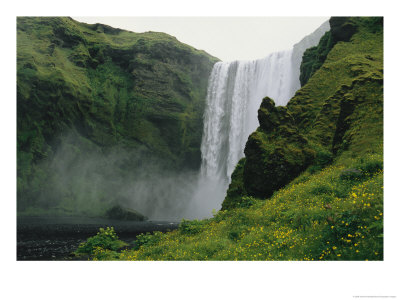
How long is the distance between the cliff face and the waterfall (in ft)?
83.4

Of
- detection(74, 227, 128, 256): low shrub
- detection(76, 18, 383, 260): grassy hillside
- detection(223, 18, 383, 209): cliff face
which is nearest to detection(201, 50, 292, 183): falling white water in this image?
detection(76, 18, 383, 260): grassy hillside

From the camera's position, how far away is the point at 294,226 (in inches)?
350

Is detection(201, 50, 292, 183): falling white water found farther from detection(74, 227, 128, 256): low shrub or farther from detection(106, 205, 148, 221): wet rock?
detection(74, 227, 128, 256): low shrub

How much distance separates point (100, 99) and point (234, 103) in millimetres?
25946

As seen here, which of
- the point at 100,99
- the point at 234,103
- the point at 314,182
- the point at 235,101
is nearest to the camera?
the point at 314,182

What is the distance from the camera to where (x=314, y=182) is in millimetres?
12148

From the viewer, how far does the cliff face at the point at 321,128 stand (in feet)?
46.4

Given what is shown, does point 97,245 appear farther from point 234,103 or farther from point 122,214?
point 234,103

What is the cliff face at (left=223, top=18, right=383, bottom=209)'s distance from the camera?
1415 cm

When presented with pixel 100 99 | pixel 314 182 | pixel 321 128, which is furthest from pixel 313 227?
pixel 100 99

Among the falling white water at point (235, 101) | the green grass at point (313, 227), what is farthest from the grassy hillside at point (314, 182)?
the falling white water at point (235, 101)

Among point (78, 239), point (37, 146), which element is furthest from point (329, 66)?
point (37, 146)

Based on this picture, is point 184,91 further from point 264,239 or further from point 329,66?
point 264,239

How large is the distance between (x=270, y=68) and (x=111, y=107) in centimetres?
3099
